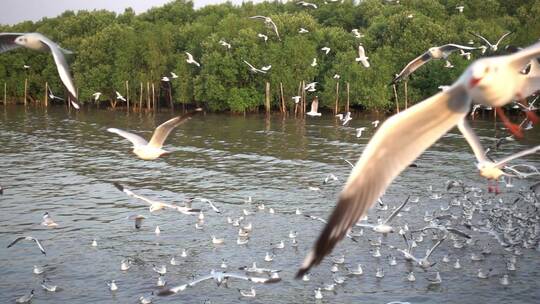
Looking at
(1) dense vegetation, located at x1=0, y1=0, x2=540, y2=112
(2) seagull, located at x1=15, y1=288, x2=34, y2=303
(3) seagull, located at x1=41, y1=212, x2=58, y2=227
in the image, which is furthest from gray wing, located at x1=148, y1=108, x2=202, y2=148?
(1) dense vegetation, located at x1=0, y1=0, x2=540, y2=112

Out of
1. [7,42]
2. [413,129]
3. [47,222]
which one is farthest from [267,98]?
[413,129]

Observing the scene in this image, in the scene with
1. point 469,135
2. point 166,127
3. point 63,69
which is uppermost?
point 63,69

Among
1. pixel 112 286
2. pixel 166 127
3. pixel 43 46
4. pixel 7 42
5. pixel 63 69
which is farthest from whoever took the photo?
pixel 112 286

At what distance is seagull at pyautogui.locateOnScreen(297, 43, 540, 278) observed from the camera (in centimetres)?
461

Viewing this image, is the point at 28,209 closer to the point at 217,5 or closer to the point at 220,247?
the point at 220,247

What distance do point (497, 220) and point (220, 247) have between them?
875 cm

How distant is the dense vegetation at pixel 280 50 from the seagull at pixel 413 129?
47.3 m

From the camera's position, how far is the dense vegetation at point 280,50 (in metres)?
61.8

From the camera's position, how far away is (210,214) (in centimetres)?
2342

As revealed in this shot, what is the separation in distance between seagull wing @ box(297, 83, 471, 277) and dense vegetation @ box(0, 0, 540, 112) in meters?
47.4

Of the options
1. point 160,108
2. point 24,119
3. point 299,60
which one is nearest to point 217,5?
point 160,108

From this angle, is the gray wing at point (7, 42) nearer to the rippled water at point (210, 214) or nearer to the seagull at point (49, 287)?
the rippled water at point (210, 214)

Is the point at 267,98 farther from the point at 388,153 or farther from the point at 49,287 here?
the point at 388,153

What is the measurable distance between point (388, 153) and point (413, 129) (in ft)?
0.93
